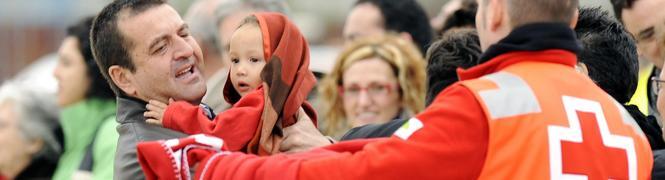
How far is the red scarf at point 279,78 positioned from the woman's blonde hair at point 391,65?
277 cm

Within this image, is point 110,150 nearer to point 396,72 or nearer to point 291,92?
point 396,72

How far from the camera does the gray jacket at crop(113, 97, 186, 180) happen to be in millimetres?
5352

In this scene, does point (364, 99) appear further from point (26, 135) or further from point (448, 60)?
point (26, 135)

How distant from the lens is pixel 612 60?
19.6 feet

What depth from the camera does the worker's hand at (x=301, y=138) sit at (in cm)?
519

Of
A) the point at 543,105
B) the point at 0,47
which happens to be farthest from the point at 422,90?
the point at 0,47

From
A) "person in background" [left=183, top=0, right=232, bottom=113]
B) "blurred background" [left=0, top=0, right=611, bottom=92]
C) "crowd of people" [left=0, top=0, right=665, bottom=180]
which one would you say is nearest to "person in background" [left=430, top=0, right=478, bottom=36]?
"person in background" [left=183, top=0, right=232, bottom=113]

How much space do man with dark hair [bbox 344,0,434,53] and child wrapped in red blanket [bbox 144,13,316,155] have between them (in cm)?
370

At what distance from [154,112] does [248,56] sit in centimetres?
36

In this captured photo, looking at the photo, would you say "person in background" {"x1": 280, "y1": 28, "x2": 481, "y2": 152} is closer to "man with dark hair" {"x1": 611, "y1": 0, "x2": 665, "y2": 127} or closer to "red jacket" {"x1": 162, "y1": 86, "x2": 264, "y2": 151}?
"red jacket" {"x1": 162, "y1": 86, "x2": 264, "y2": 151}

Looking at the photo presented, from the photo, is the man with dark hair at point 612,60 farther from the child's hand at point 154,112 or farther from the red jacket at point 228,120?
the child's hand at point 154,112

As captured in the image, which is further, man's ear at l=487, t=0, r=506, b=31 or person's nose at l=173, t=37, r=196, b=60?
person's nose at l=173, t=37, r=196, b=60

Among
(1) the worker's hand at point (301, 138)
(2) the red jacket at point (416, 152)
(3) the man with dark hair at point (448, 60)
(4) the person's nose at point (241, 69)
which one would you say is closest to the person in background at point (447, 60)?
(3) the man with dark hair at point (448, 60)

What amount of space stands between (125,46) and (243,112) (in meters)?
0.67
